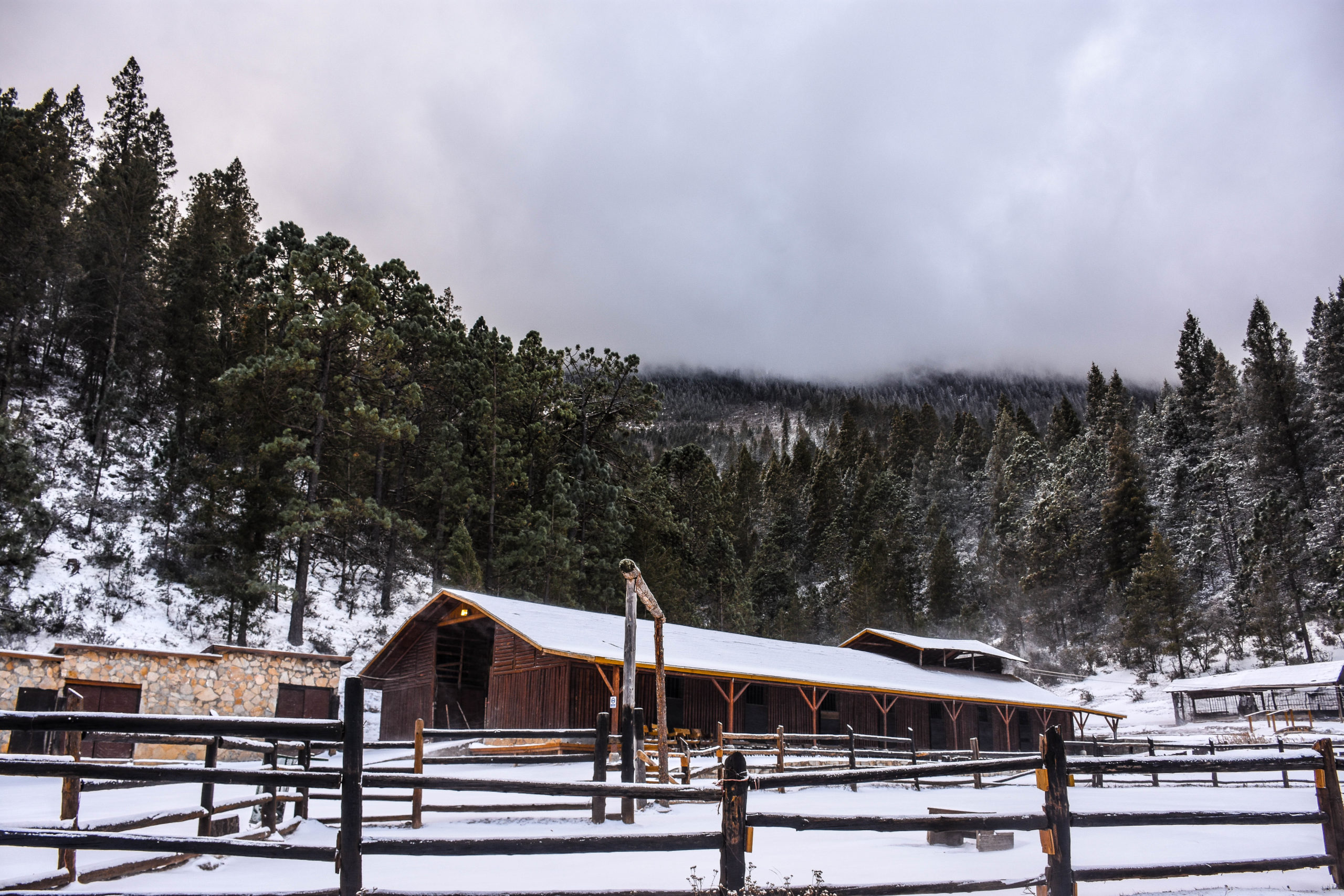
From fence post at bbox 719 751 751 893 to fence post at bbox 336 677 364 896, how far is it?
2.03 m

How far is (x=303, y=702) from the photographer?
23078 mm

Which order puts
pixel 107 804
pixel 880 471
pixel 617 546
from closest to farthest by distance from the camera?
pixel 107 804
pixel 617 546
pixel 880 471

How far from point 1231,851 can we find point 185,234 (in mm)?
49329

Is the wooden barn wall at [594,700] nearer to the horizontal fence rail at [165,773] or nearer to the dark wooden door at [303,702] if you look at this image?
the dark wooden door at [303,702]

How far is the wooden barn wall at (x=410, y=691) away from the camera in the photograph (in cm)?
2555

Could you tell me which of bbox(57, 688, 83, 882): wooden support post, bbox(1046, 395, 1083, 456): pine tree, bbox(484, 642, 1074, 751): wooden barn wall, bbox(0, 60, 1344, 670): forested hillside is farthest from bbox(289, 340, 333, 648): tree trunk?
bbox(1046, 395, 1083, 456): pine tree

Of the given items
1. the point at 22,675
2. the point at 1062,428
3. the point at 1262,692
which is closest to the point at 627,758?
the point at 22,675

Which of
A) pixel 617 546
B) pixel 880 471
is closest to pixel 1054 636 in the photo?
pixel 880 471

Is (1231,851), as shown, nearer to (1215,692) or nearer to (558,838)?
(558,838)

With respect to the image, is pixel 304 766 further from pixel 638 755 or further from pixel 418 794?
pixel 638 755

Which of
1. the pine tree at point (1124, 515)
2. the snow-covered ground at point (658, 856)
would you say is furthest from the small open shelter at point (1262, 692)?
the snow-covered ground at point (658, 856)

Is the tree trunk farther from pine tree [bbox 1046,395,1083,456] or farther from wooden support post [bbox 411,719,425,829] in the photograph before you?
pine tree [bbox 1046,395,1083,456]

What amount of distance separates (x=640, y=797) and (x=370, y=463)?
111 feet

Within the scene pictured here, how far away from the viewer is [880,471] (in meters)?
96.9
